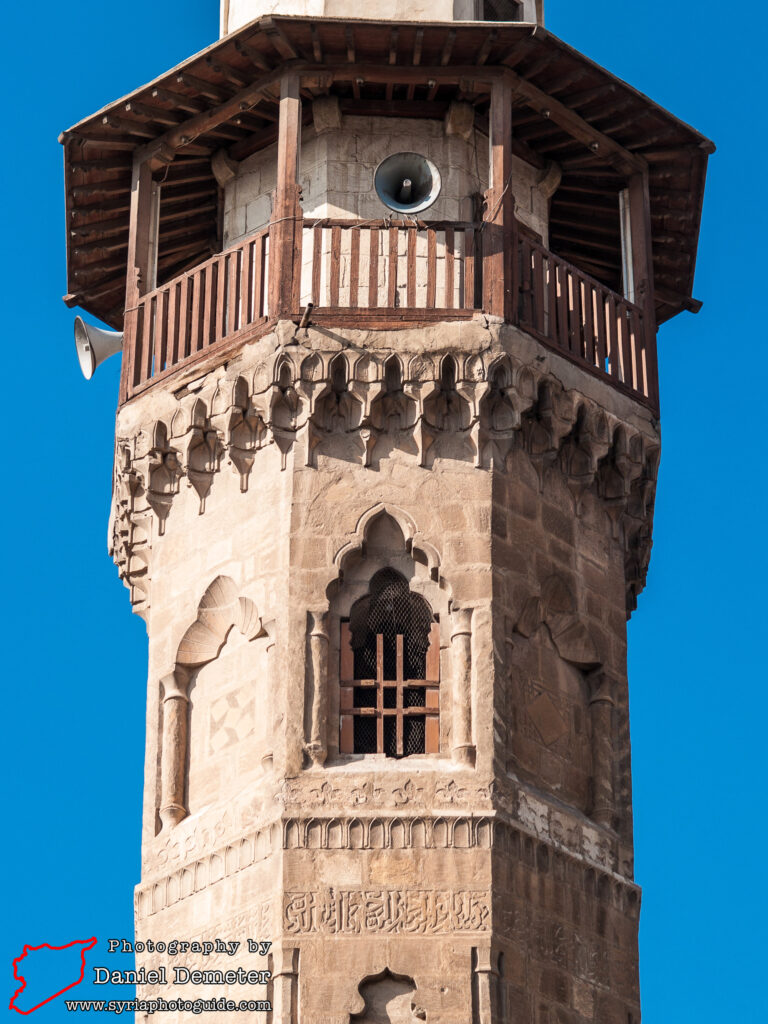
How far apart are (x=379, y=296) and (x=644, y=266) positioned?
9.16 ft

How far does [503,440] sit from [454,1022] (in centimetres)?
485

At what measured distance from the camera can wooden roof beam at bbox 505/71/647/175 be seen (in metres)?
23.6

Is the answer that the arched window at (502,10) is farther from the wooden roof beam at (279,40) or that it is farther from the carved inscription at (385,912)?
the carved inscription at (385,912)

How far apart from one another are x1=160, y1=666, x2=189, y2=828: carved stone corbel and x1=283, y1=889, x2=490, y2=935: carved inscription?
1.95 meters

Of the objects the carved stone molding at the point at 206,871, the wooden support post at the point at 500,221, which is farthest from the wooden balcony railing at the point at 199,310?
the carved stone molding at the point at 206,871

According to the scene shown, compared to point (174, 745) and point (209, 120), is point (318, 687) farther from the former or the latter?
point (209, 120)

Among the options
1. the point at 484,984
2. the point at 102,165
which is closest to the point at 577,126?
the point at 102,165

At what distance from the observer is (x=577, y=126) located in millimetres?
24125

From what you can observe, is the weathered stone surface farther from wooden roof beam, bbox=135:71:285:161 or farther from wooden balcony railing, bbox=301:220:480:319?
wooden roof beam, bbox=135:71:285:161

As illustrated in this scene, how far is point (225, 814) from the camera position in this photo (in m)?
21.4

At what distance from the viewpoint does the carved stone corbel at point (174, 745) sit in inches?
869

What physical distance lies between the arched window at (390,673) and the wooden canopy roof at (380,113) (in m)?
4.52

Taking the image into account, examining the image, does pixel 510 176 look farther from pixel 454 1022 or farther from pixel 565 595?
pixel 454 1022

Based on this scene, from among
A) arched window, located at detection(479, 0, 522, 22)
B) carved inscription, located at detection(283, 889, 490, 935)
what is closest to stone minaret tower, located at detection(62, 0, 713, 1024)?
carved inscription, located at detection(283, 889, 490, 935)
